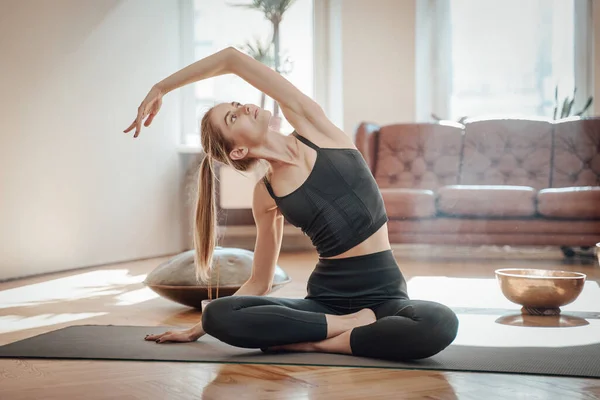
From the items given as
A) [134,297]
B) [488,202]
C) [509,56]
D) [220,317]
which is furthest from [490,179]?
[220,317]

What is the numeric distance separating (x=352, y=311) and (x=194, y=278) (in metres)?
1.06

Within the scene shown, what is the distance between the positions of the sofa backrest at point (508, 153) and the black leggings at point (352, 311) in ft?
11.7

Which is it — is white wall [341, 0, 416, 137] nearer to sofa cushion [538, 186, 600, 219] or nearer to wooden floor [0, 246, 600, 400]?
sofa cushion [538, 186, 600, 219]

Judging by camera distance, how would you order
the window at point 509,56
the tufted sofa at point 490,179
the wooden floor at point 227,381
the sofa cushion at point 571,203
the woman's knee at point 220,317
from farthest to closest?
the window at point 509,56, the tufted sofa at point 490,179, the sofa cushion at point 571,203, the woman's knee at point 220,317, the wooden floor at point 227,381

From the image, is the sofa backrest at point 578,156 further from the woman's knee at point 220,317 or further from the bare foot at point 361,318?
the woman's knee at point 220,317

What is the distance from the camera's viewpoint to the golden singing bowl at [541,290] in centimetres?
267

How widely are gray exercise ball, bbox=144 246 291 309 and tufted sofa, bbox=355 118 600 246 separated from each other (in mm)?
2126

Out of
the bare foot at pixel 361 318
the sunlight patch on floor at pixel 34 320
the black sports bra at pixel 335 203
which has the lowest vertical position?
the sunlight patch on floor at pixel 34 320

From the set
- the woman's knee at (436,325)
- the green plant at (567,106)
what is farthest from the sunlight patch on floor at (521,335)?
the green plant at (567,106)

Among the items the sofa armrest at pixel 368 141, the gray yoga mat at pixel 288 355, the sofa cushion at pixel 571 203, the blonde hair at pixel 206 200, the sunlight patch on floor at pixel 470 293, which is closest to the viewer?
the gray yoga mat at pixel 288 355

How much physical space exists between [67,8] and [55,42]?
272 mm

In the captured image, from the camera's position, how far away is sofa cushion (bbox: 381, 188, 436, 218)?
4934mm

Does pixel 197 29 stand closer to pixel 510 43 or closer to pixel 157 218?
pixel 157 218

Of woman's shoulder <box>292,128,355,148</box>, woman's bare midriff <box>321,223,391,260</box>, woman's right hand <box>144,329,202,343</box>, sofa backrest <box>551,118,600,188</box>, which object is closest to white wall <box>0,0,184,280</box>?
woman's right hand <box>144,329,202,343</box>
